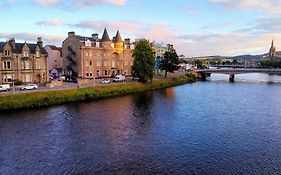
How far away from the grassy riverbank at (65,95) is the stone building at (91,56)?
16.2 metres

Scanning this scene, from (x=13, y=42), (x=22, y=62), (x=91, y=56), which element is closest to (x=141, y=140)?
(x=22, y=62)

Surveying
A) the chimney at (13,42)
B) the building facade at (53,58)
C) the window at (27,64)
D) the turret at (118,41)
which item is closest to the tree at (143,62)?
the turret at (118,41)

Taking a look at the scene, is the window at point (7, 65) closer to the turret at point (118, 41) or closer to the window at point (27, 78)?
the window at point (27, 78)

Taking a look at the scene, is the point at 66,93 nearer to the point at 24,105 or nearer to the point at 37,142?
the point at 24,105

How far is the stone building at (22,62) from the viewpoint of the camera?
71.4 m

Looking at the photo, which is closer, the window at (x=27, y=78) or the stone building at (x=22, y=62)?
the stone building at (x=22, y=62)

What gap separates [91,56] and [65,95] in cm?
3172

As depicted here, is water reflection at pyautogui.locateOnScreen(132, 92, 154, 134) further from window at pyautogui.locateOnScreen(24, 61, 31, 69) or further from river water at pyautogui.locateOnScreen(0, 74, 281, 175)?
window at pyautogui.locateOnScreen(24, 61, 31, 69)

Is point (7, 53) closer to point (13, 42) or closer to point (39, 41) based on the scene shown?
point (13, 42)

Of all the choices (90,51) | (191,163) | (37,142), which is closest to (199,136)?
(191,163)

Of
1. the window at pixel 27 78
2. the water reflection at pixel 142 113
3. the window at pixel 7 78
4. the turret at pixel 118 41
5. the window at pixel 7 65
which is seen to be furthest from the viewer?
the turret at pixel 118 41

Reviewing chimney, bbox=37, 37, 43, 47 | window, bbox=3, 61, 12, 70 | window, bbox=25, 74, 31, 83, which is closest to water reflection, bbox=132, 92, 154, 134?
window, bbox=25, 74, 31, 83

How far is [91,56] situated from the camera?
308 ft

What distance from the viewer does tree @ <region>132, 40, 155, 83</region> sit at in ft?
294
